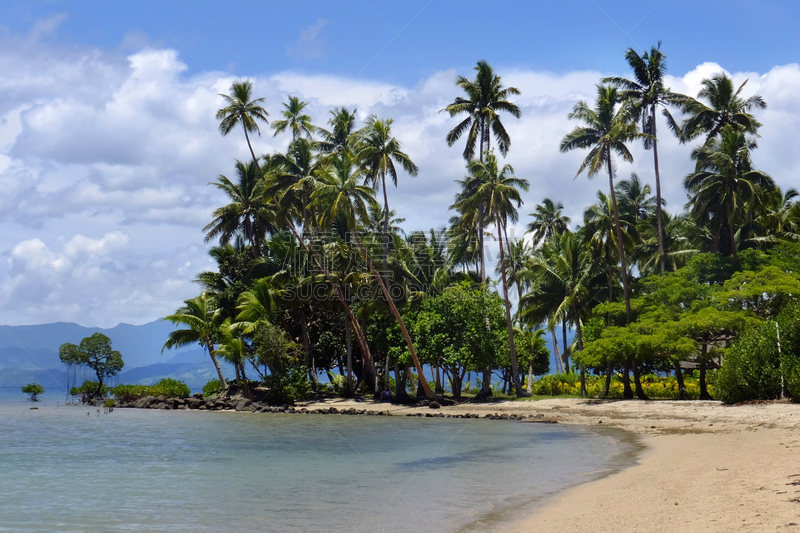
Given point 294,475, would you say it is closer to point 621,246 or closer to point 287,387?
point 287,387

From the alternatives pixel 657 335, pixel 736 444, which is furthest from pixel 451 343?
pixel 736 444

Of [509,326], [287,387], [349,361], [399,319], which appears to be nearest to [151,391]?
[287,387]

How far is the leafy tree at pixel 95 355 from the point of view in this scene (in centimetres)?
4909

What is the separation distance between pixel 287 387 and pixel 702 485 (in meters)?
31.7

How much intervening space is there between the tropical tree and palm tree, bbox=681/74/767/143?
574 cm

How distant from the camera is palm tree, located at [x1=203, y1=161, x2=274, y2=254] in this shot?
154 feet

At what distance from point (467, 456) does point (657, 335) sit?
662 inches

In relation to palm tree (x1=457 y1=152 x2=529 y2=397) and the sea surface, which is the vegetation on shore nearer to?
palm tree (x1=457 y1=152 x2=529 y2=397)

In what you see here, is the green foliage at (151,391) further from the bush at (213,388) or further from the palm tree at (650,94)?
the palm tree at (650,94)

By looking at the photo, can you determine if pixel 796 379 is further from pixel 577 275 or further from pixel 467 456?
pixel 577 275

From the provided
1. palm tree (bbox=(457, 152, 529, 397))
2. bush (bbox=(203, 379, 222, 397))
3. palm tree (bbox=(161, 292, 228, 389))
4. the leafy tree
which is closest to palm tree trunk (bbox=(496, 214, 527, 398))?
palm tree (bbox=(457, 152, 529, 397))

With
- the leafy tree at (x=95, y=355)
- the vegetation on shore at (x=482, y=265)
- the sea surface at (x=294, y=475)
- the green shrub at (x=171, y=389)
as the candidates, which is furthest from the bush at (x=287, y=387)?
the leafy tree at (x=95, y=355)

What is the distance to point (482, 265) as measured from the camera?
4081 cm

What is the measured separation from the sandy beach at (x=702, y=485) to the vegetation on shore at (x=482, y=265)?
1102 cm
